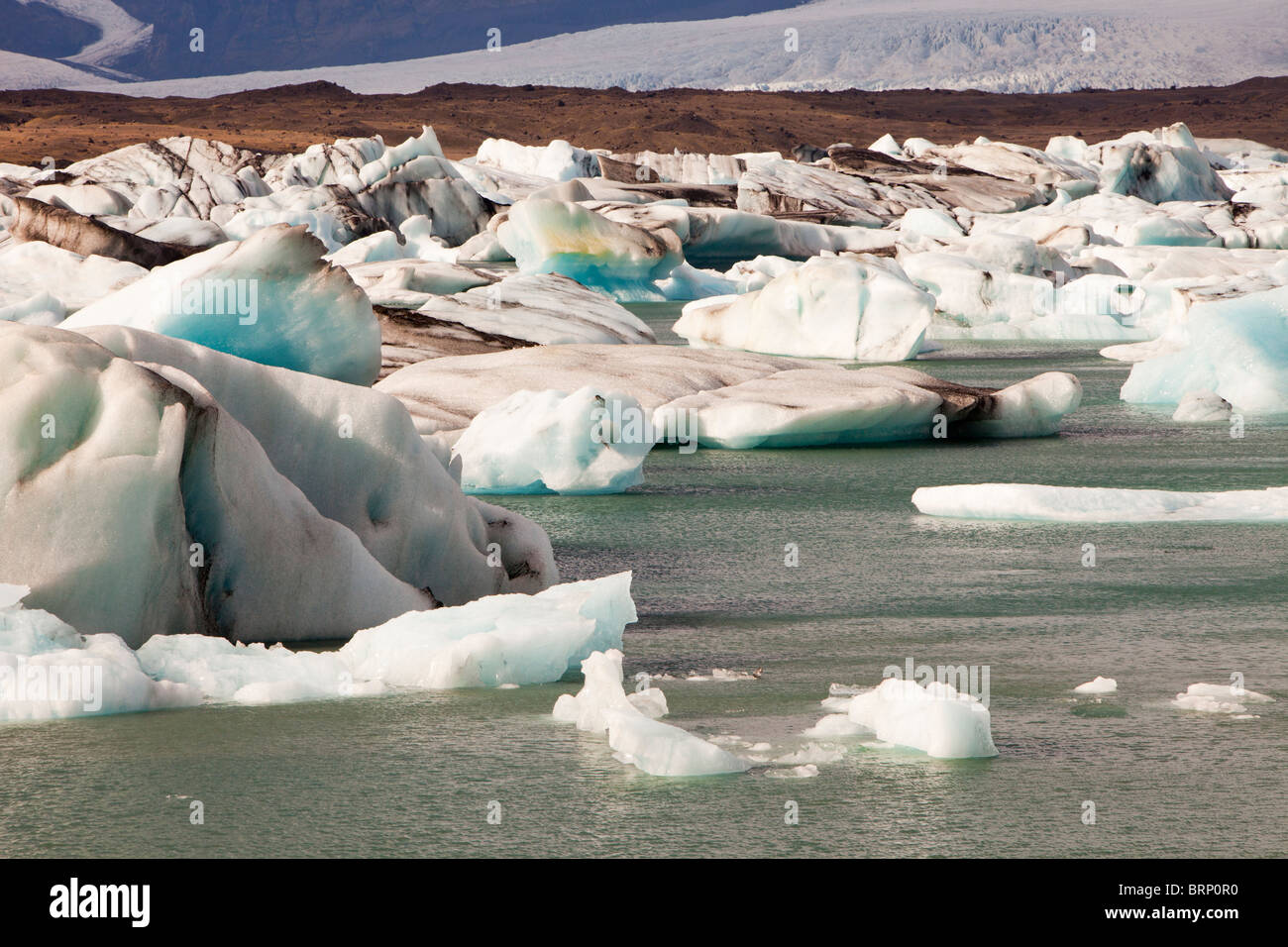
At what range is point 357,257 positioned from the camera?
25766 millimetres

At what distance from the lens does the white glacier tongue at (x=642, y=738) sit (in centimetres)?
358

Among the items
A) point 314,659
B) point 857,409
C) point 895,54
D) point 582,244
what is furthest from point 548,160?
point 895,54

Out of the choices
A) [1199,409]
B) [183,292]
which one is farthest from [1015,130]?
[183,292]

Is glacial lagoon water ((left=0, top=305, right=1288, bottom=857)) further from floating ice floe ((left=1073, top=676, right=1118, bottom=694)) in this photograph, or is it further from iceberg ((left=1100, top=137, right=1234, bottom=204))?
iceberg ((left=1100, top=137, right=1234, bottom=204))

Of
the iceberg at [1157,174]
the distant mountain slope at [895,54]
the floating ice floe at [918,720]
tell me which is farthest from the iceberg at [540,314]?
the distant mountain slope at [895,54]

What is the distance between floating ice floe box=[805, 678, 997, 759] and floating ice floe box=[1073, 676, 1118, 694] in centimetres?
52

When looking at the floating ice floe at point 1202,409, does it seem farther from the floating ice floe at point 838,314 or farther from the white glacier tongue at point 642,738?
the white glacier tongue at point 642,738

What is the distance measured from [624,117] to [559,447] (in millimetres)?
73149

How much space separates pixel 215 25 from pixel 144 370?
208 metres

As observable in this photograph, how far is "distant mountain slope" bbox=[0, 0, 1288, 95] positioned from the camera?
135m

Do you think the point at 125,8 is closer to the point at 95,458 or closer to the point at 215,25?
the point at 215,25

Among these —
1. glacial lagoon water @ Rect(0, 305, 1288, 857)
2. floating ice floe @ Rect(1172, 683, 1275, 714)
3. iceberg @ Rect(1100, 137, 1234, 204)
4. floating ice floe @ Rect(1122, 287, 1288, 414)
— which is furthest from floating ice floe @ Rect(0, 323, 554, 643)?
iceberg @ Rect(1100, 137, 1234, 204)

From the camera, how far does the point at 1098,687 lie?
4352 mm

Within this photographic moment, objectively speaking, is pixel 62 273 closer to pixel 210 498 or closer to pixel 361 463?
pixel 361 463
